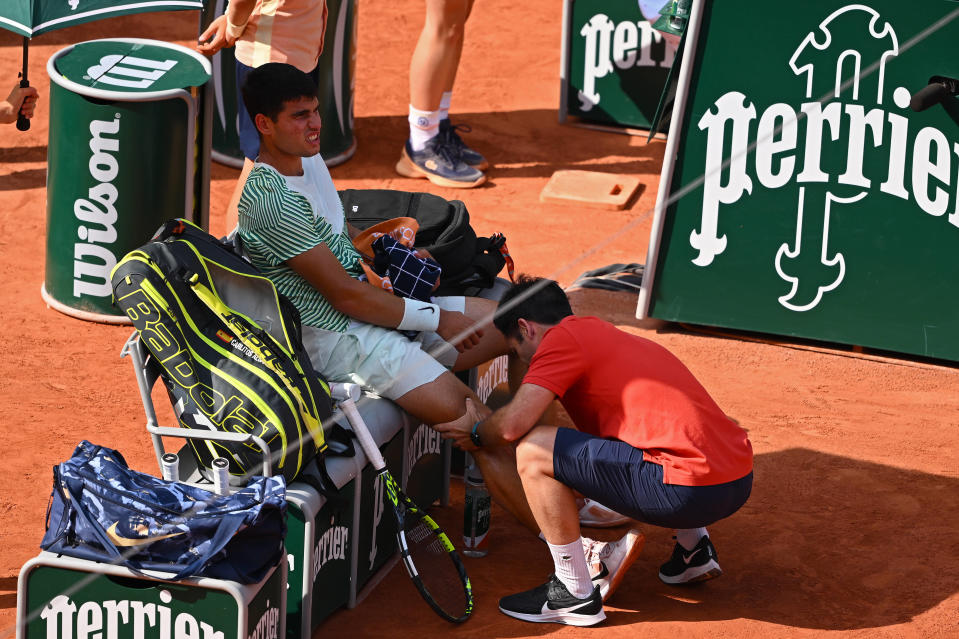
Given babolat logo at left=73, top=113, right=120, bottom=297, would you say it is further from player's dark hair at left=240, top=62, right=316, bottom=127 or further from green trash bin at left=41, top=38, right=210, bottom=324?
player's dark hair at left=240, top=62, right=316, bottom=127

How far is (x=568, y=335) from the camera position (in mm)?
4367

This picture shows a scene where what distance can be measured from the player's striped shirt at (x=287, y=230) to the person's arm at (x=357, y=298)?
0.04 meters

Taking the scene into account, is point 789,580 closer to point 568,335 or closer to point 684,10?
point 568,335

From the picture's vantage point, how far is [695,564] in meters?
A: 4.64

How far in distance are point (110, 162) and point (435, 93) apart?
2656mm

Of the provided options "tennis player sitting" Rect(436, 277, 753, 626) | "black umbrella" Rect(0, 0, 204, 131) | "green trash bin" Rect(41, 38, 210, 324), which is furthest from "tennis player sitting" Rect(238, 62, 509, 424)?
"green trash bin" Rect(41, 38, 210, 324)

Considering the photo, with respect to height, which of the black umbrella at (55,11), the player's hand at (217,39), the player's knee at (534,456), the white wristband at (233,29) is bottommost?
the player's knee at (534,456)

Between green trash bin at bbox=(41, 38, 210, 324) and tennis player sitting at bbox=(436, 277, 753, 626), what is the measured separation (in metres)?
2.50

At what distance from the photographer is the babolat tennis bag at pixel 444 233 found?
5402 mm

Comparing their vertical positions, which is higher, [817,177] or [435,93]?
[817,177]

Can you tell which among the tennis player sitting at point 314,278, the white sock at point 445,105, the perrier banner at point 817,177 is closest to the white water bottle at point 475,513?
the tennis player sitting at point 314,278

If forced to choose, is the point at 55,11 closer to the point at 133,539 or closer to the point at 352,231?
the point at 352,231

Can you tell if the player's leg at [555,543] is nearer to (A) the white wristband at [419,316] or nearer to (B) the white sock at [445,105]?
(A) the white wristband at [419,316]

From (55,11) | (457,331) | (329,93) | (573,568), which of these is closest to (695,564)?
(573,568)
